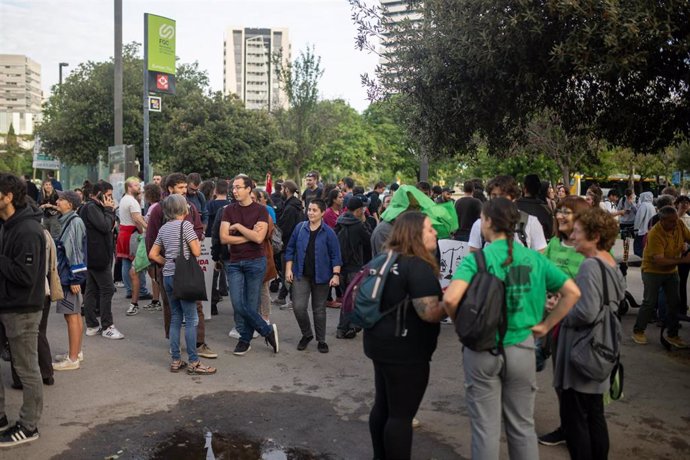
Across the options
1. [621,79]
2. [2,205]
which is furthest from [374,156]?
[2,205]

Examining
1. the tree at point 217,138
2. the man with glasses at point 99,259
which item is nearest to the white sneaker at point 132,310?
the man with glasses at point 99,259

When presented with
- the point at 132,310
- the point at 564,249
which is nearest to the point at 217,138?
the point at 132,310

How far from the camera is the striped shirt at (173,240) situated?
6681 millimetres

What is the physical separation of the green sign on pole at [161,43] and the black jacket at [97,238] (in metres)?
9.71

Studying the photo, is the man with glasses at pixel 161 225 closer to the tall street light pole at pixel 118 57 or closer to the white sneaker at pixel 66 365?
the white sneaker at pixel 66 365

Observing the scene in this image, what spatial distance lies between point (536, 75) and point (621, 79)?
3.44ft

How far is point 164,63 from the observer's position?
17.4 metres

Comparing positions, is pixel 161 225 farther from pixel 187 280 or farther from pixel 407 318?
pixel 407 318

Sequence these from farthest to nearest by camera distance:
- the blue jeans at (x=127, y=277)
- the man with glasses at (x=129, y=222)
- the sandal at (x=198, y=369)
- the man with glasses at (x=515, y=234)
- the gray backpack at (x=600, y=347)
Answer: the blue jeans at (x=127, y=277) < the man with glasses at (x=129, y=222) < the sandal at (x=198, y=369) < the man with glasses at (x=515, y=234) < the gray backpack at (x=600, y=347)

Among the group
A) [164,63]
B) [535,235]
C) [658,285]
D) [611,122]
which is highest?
[164,63]

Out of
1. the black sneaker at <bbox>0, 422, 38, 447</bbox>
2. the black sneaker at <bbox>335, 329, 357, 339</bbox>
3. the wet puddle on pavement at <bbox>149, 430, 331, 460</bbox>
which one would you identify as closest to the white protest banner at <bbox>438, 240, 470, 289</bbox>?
the black sneaker at <bbox>335, 329, 357, 339</bbox>

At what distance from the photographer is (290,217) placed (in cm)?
1049

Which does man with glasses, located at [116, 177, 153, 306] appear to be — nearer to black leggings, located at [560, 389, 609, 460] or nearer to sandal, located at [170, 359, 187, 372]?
sandal, located at [170, 359, 187, 372]

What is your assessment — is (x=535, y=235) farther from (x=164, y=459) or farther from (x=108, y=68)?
(x=108, y=68)
